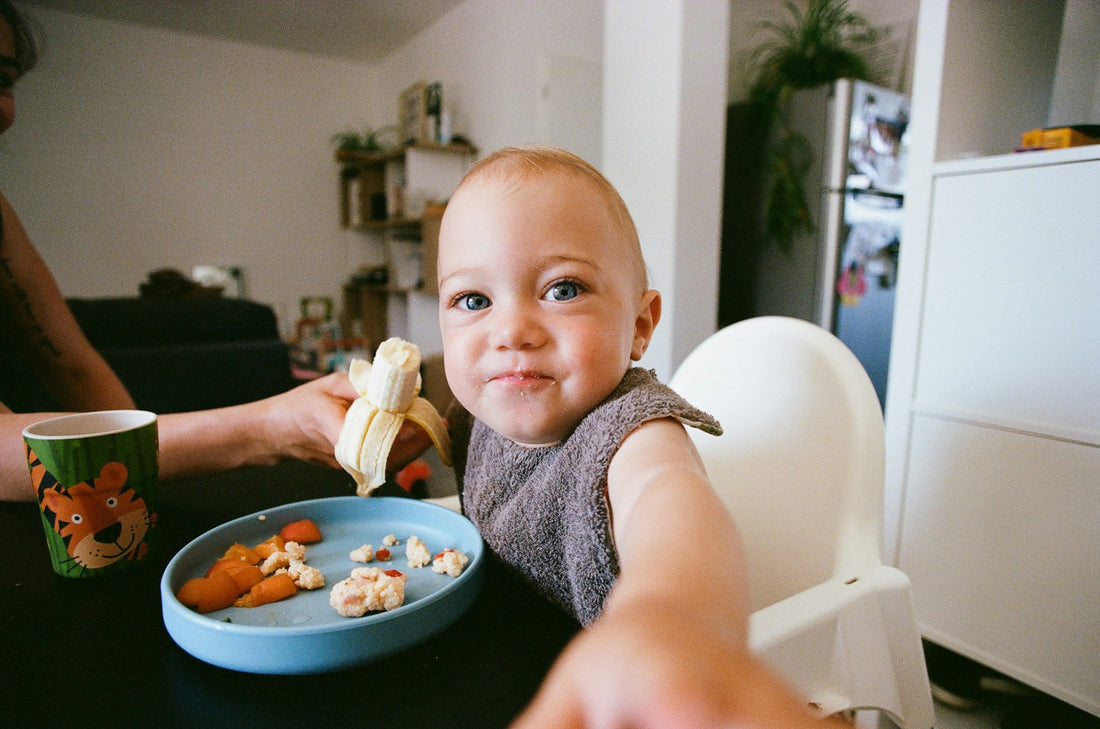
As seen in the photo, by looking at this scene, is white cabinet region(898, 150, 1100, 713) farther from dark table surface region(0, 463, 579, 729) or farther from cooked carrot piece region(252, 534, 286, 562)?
cooked carrot piece region(252, 534, 286, 562)

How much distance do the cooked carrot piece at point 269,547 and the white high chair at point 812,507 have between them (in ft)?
1.30

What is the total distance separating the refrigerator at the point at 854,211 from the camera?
2.49 metres

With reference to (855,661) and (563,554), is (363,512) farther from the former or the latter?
(855,661)

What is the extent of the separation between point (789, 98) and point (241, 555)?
292 cm

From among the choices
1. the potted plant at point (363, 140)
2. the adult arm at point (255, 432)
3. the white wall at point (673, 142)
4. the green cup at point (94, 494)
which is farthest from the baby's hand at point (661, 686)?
the potted plant at point (363, 140)

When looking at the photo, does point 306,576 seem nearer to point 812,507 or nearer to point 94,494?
point 94,494

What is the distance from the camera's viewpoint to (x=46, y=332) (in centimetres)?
105

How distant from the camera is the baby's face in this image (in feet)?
1.60

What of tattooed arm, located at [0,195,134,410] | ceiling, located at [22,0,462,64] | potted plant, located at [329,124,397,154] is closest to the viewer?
tattooed arm, located at [0,195,134,410]

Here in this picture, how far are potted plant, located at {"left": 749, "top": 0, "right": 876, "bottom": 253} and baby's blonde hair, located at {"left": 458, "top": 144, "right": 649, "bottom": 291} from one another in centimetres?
237

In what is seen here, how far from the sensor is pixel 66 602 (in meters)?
0.45

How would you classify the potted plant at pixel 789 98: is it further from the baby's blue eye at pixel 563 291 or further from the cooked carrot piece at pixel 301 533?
the cooked carrot piece at pixel 301 533

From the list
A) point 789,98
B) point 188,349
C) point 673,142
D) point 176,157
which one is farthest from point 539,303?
point 176,157

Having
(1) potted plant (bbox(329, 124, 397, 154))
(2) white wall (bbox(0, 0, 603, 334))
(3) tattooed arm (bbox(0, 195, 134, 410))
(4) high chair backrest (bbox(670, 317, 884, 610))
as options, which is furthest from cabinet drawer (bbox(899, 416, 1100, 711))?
(1) potted plant (bbox(329, 124, 397, 154))
